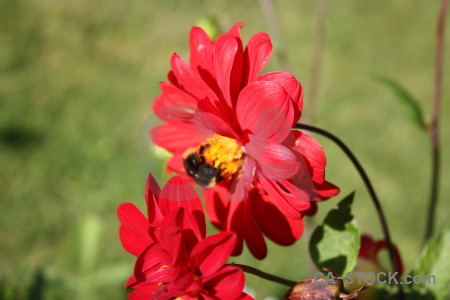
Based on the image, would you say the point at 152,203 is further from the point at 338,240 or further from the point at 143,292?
the point at 338,240

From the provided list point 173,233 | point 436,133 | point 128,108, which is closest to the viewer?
point 173,233

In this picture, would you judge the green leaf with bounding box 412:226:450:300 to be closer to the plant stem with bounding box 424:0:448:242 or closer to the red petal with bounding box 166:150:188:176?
the plant stem with bounding box 424:0:448:242

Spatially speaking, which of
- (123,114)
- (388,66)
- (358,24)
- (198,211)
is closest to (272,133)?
(198,211)

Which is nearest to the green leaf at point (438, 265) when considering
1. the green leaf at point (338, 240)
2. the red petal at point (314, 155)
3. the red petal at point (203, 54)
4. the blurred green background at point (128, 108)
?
the green leaf at point (338, 240)

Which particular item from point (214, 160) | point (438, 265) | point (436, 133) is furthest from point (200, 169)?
point (436, 133)

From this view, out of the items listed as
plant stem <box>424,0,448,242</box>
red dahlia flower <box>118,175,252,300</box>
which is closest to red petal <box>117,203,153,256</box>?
red dahlia flower <box>118,175,252,300</box>
